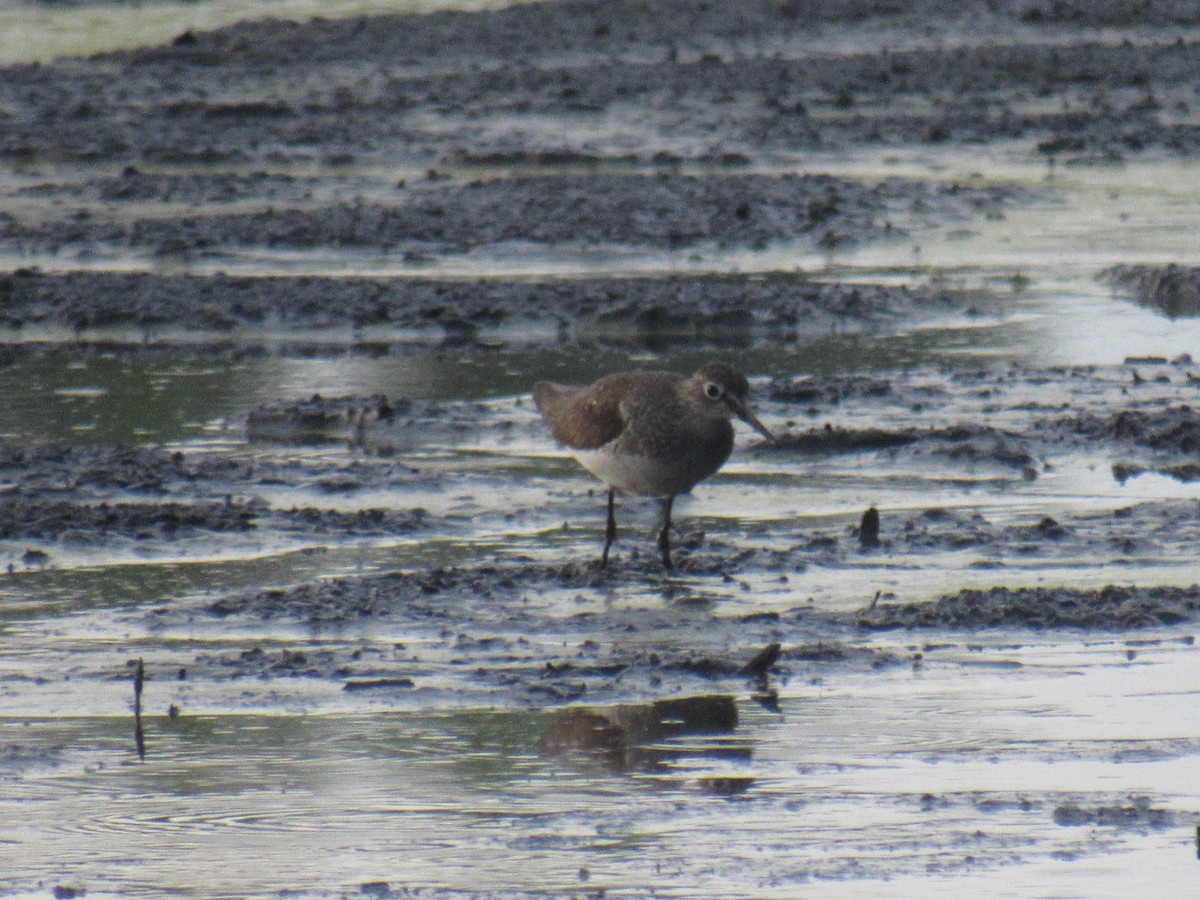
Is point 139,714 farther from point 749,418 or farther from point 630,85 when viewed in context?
point 630,85

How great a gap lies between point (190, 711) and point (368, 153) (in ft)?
41.2

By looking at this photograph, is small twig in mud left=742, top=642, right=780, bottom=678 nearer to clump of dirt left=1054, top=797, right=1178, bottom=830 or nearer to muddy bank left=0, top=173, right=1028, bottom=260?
clump of dirt left=1054, top=797, right=1178, bottom=830

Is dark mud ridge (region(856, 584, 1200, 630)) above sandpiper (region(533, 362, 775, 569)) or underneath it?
underneath

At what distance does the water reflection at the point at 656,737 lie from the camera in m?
5.54

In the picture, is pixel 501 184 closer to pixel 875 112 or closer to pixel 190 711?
pixel 875 112

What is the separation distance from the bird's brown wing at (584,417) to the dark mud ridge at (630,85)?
9125 mm

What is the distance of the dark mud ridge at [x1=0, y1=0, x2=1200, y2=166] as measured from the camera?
18422mm

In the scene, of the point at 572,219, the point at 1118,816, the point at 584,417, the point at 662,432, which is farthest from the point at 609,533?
the point at 572,219

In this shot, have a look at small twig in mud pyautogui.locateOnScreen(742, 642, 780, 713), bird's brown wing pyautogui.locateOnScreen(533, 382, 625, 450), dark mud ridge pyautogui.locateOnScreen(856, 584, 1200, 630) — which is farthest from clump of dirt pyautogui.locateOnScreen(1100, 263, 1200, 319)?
small twig in mud pyautogui.locateOnScreen(742, 642, 780, 713)

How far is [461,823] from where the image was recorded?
5.12m

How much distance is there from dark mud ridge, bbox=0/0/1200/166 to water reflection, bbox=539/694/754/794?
11.7 meters

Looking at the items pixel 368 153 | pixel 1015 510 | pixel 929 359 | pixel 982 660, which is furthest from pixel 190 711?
pixel 368 153

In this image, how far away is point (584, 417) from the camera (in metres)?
8.16

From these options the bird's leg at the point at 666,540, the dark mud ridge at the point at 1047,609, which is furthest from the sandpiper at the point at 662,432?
the dark mud ridge at the point at 1047,609
